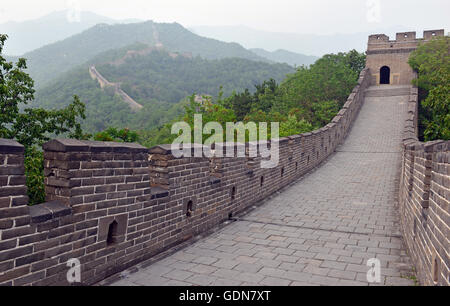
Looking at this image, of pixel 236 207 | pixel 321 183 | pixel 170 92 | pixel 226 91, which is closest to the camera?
pixel 236 207

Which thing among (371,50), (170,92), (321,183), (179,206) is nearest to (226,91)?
(170,92)

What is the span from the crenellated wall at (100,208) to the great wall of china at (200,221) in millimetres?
10

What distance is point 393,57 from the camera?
2898 centimetres

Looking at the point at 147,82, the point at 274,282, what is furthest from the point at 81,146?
the point at 147,82

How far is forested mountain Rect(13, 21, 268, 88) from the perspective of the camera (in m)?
127

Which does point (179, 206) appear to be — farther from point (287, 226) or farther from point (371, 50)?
point (371, 50)

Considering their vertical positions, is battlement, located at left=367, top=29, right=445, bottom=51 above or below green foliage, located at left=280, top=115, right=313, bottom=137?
above

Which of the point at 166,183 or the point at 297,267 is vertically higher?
the point at 166,183

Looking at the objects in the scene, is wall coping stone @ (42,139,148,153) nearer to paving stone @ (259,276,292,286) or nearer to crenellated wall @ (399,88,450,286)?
paving stone @ (259,276,292,286)

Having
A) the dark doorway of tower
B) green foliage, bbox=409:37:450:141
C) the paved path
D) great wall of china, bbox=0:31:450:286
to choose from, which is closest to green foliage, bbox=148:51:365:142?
green foliage, bbox=409:37:450:141

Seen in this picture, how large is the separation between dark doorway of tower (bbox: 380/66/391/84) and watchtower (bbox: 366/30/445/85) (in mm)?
457

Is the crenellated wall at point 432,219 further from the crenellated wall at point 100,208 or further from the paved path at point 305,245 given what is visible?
the crenellated wall at point 100,208

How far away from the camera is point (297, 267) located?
14.1 feet
